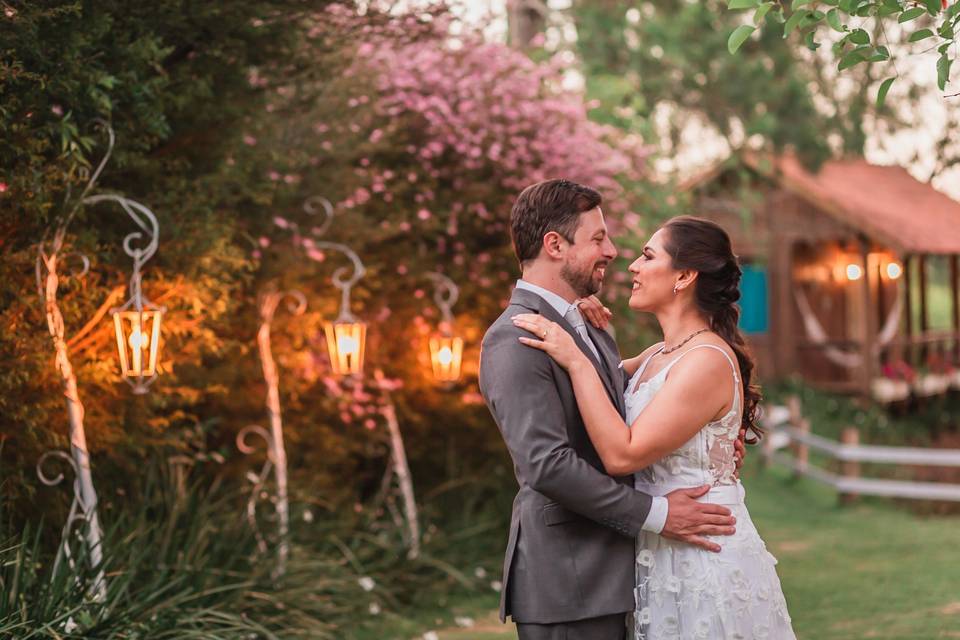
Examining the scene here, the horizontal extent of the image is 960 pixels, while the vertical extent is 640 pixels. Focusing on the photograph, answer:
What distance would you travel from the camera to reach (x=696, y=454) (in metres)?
4.15

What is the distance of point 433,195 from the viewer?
33.0 feet

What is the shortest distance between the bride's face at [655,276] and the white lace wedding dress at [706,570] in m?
0.26

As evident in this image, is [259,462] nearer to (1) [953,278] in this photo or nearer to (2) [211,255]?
(2) [211,255]

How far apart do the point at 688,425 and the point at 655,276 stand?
0.58 m

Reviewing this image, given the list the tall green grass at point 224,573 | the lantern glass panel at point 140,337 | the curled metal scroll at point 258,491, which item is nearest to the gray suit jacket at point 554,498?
the tall green grass at point 224,573

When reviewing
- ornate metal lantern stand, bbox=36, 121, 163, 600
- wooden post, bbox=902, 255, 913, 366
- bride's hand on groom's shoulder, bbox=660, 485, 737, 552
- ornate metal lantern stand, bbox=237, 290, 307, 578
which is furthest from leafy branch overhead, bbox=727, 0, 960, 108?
wooden post, bbox=902, 255, 913, 366

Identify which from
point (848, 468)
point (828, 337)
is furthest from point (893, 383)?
point (848, 468)

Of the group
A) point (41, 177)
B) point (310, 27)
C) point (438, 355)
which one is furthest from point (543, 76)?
point (41, 177)

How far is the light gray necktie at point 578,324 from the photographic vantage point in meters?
4.20

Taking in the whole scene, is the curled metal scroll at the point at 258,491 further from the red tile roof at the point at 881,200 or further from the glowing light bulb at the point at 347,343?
the red tile roof at the point at 881,200

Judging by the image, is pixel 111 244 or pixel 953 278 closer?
pixel 111 244

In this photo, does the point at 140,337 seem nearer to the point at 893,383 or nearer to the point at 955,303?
the point at 893,383

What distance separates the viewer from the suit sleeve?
12.5ft

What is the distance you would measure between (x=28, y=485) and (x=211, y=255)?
1.69 metres
